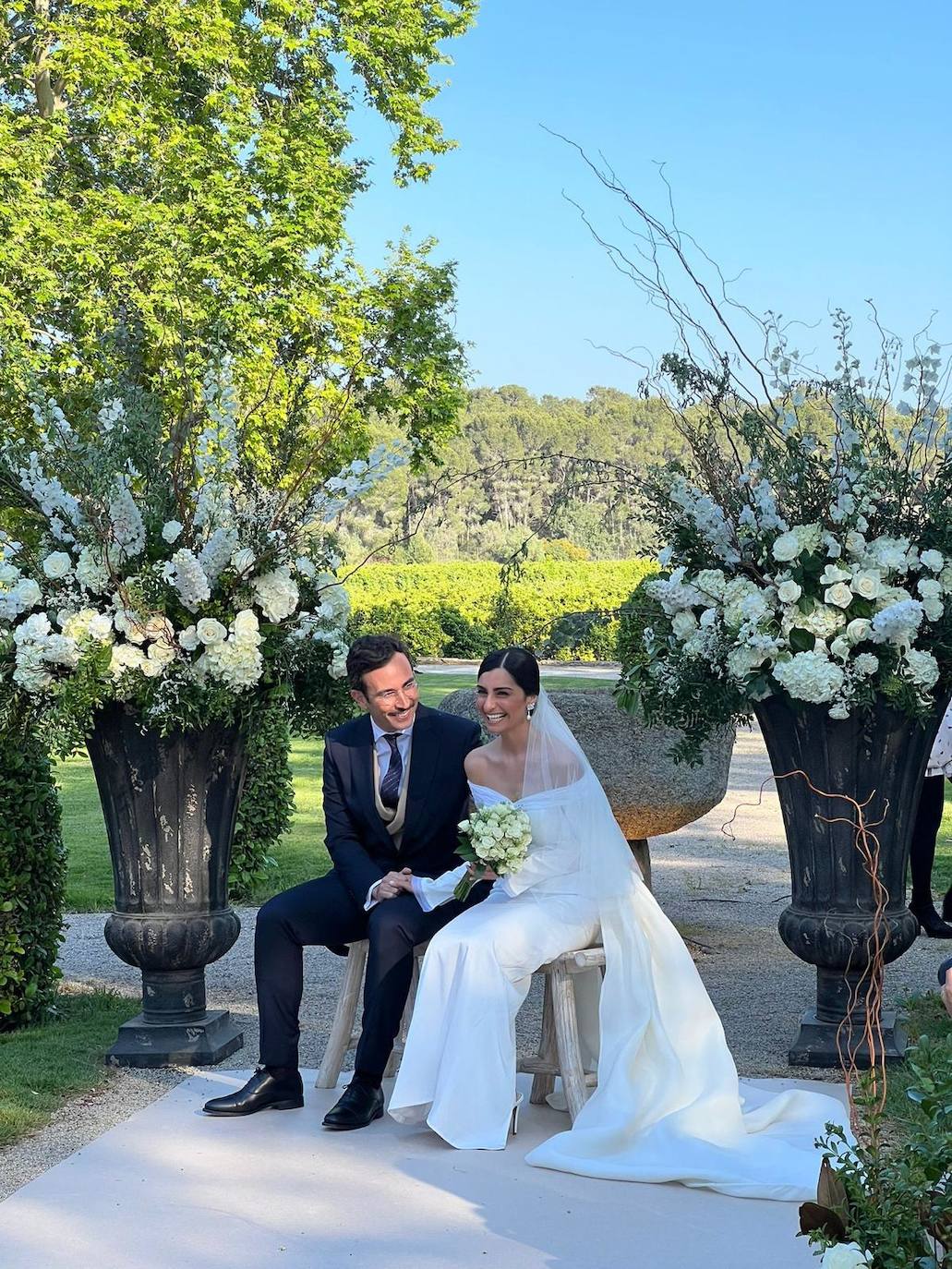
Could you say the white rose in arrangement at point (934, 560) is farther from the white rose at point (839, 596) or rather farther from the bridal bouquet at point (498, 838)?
the bridal bouquet at point (498, 838)

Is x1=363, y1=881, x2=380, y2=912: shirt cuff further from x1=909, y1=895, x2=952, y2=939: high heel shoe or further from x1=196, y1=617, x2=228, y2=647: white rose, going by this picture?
x1=909, y1=895, x2=952, y2=939: high heel shoe

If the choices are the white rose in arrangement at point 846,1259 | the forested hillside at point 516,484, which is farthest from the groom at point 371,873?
the forested hillside at point 516,484

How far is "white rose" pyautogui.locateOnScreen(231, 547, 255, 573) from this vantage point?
5.16 m

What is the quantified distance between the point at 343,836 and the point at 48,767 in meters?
1.27

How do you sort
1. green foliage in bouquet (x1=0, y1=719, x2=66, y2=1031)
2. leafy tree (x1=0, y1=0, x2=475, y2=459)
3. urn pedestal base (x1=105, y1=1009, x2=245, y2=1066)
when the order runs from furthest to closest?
1. leafy tree (x1=0, y1=0, x2=475, y2=459)
2. green foliage in bouquet (x1=0, y1=719, x2=66, y2=1031)
3. urn pedestal base (x1=105, y1=1009, x2=245, y2=1066)

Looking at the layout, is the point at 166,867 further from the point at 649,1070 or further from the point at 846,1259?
the point at 846,1259

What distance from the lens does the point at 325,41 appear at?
22.8m

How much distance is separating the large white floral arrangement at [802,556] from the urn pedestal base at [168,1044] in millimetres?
2010

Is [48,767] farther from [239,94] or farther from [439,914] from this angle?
[239,94]

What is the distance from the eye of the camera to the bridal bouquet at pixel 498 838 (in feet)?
15.0

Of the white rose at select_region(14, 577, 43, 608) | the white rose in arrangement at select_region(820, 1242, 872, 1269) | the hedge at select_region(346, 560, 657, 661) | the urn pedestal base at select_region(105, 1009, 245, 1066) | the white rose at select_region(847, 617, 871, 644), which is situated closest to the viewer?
the white rose in arrangement at select_region(820, 1242, 872, 1269)

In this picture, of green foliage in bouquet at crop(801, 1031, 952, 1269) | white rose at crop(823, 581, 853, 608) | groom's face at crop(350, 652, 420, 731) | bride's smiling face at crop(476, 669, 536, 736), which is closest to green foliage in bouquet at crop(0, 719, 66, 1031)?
groom's face at crop(350, 652, 420, 731)

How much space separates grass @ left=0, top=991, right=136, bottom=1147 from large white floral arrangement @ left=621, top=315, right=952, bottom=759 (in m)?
2.40

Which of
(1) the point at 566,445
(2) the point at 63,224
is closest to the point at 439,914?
(2) the point at 63,224
